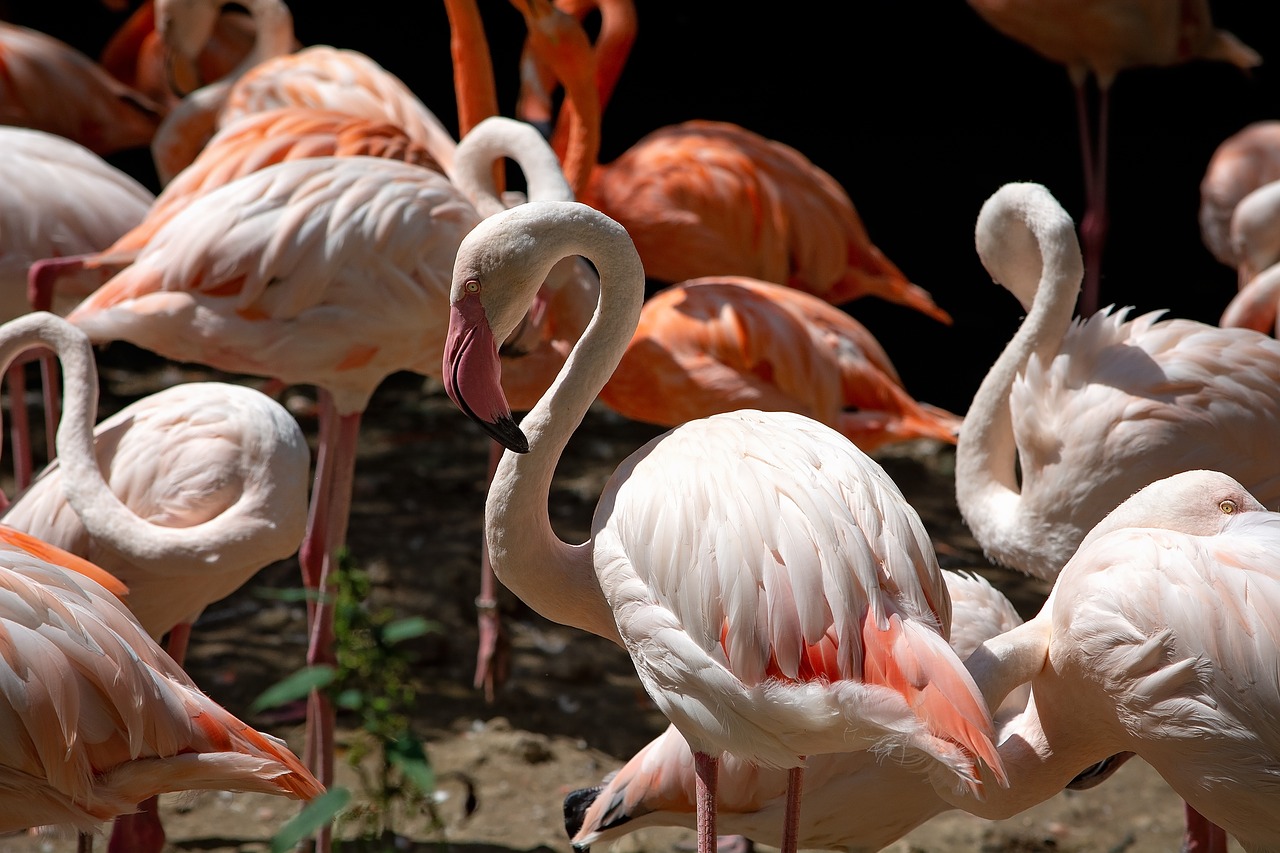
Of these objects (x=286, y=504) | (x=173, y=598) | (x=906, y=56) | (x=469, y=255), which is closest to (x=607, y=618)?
(x=469, y=255)

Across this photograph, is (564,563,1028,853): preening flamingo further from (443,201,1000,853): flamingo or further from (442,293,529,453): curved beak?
(442,293,529,453): curved beak

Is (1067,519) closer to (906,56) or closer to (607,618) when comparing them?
(607,618)

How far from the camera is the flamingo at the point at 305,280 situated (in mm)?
3293

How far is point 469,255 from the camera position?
2.21 meters

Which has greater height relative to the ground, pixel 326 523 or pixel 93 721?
pixel 93 721

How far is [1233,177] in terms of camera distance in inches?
233

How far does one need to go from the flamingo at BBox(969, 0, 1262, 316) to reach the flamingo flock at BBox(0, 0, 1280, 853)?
1498mm

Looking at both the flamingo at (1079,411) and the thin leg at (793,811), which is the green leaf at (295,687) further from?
the flamingo at (1079,411)

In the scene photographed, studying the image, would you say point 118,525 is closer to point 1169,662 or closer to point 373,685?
point 373,685

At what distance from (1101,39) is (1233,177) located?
0.83m

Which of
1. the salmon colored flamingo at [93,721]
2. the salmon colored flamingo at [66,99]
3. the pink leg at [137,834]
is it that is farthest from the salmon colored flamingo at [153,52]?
the salmon colored flamingo at [93,721]

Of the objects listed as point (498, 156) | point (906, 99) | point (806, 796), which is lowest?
point (906, 99)

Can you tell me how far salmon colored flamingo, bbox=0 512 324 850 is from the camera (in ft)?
6.87

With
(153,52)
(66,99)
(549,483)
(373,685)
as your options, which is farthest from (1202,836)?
(153,52)
